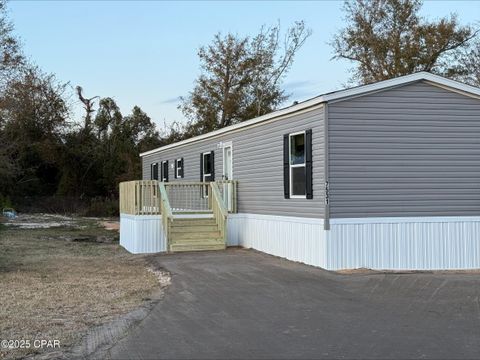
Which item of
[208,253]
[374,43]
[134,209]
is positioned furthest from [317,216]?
[374,43]

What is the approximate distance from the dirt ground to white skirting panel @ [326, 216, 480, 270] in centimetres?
344

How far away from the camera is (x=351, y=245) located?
10.6 metres

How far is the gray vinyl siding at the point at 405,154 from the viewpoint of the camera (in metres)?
10.7

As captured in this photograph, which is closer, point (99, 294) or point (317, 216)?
point (99, 294)

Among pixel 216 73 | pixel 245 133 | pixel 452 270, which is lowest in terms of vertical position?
pixel 452 270

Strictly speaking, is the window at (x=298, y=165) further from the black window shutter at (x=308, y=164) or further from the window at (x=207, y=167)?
the window at (x=207, y=167)

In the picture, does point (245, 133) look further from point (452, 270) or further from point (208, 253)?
point (452, 270)

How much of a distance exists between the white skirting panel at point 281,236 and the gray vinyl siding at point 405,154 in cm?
83

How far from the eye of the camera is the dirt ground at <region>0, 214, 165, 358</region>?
6273mm

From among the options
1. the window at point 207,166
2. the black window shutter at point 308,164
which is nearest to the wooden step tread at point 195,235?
the window at point 207,166

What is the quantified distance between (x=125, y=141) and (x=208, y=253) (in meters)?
28.0

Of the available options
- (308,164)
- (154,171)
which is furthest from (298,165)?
(154,171)

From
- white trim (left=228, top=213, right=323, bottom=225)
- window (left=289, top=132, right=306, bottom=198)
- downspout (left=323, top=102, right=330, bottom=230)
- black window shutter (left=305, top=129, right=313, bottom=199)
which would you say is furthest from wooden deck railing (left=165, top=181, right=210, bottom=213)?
downspout (left=323, top=102, right=330, bottom=230)

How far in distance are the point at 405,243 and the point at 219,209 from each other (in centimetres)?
521
